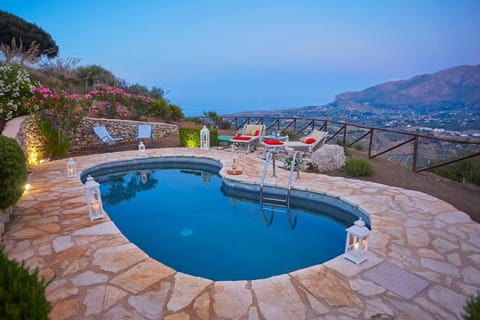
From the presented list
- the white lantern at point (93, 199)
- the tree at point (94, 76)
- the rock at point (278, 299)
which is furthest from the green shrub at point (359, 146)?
the tree at point (94, 76)

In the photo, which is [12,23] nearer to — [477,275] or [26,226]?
[26,226]

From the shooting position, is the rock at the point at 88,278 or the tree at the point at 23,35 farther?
the tree at the point at 23,35

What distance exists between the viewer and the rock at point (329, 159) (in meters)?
6.38

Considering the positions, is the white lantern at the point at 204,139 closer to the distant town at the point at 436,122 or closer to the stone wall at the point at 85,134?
the stone wall at the point at 85,134

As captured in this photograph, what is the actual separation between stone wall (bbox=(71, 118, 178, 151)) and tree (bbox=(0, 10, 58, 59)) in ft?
28.3

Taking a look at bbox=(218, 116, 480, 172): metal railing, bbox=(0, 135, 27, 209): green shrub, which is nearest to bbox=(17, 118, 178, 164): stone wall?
bbox=(0, 135, 27, 209): green shrub

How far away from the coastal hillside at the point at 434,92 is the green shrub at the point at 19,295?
17.3m

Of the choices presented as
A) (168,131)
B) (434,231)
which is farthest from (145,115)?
(434,231)

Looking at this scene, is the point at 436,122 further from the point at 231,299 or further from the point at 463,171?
the point at 231,299

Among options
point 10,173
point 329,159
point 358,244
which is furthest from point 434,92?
point 10,173

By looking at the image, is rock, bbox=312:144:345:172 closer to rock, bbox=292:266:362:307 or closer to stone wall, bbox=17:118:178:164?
rock, bbox=292:266:362:307

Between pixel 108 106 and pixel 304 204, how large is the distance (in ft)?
30.3

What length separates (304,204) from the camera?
4.90m

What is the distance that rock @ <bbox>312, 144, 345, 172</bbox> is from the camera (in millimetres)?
6379
